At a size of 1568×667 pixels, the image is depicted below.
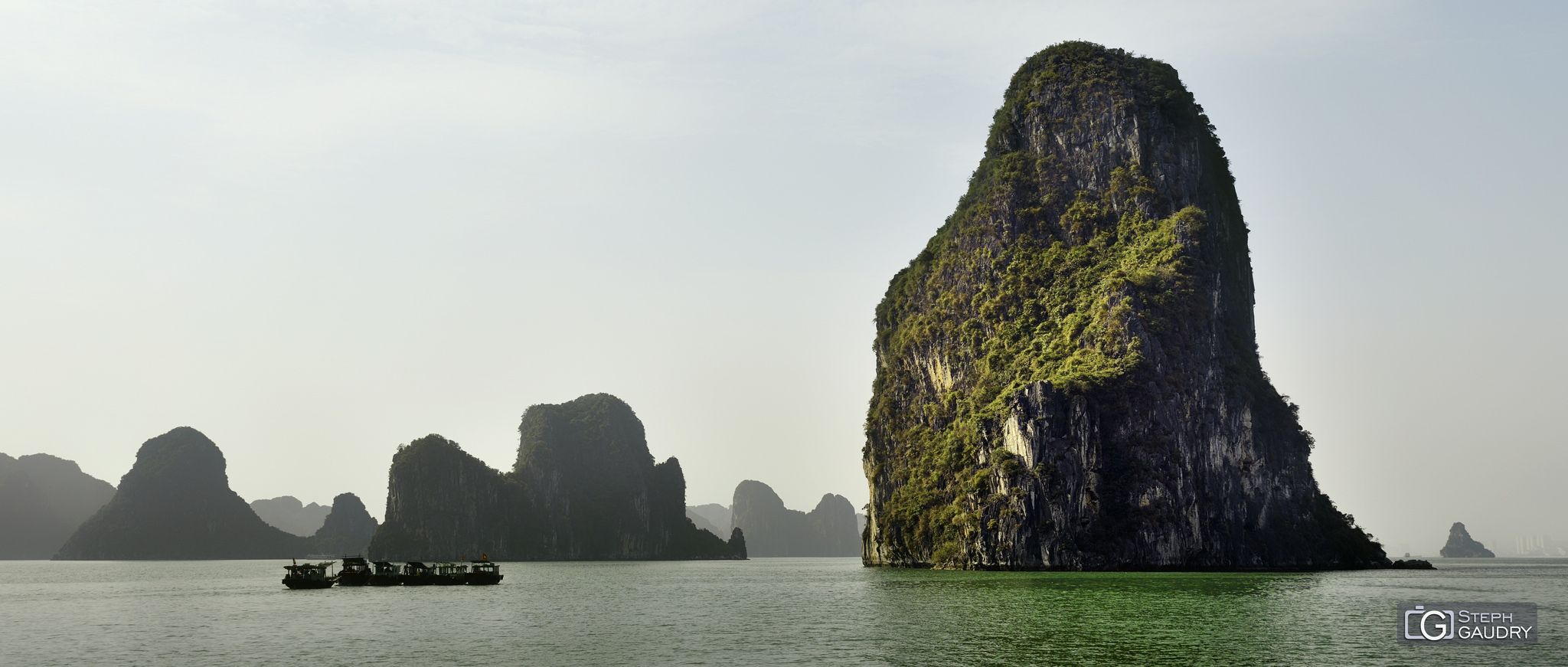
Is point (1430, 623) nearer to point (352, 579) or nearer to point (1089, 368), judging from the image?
point (1089, 368)

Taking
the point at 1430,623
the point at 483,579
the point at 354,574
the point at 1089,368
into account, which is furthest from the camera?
the point at 1089,368

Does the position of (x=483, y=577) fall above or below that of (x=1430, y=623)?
below

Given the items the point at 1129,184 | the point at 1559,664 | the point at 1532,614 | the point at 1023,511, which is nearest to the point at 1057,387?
the point at 1023,511

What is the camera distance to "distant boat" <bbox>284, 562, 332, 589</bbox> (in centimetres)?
8256

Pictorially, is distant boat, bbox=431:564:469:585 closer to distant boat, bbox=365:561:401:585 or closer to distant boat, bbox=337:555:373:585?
distant boat, bbox=365:561:401:585

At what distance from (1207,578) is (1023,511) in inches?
797

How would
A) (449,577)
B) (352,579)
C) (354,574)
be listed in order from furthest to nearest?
(449,577) < (354,574) < (352,579)

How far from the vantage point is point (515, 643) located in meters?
42.2

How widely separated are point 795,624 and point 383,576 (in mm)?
55290

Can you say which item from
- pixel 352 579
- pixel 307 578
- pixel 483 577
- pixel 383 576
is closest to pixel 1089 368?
pixel 483 577

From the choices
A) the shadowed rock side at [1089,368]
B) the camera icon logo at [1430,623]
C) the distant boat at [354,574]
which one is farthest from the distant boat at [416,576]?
the camera icon logo at [1430,623]

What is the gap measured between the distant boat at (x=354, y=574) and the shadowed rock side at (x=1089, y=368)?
54823 millimetres

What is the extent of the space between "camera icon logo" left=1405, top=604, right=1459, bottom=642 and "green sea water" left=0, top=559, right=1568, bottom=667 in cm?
111

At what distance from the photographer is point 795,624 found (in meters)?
48.7
